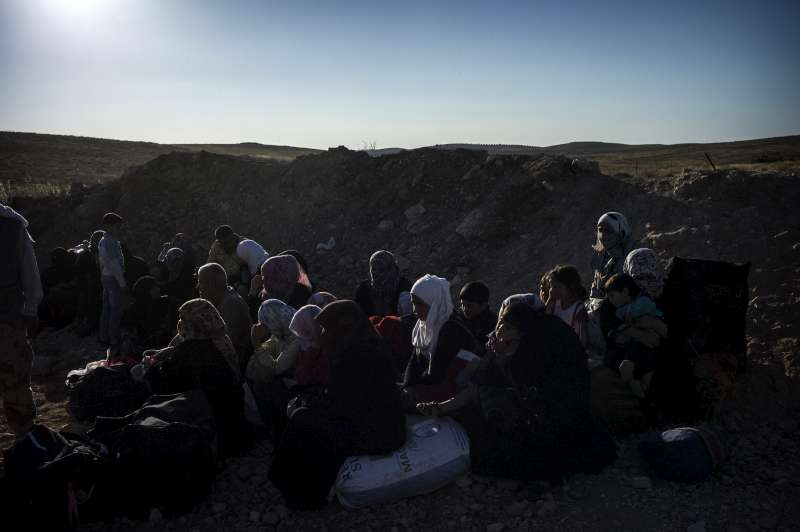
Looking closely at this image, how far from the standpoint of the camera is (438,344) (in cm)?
398

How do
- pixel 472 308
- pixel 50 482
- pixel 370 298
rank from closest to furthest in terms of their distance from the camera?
pixel 50 482, pixel 472 308, pixel 370 298

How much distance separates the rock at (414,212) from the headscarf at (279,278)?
436 cm

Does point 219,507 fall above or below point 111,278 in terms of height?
below

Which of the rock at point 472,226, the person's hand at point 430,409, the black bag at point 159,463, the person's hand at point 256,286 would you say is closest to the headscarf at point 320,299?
the person's hand at point 256,286

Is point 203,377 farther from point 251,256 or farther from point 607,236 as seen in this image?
point 607,236

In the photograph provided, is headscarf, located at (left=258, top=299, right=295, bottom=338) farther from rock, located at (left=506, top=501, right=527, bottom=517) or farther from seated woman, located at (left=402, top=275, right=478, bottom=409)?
rock, located at (left=506, top=501, right=527, bottom=517)

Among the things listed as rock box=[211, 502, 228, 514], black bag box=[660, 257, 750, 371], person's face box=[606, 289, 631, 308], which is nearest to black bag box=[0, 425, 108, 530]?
rock box=[211, 502, 228, 514]

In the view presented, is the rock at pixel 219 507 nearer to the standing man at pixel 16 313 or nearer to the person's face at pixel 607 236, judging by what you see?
the standing man at pixel 16 313

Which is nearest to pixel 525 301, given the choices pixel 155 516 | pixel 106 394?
pixel 155 516

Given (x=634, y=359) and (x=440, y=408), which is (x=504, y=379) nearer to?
(x=440, y=408)

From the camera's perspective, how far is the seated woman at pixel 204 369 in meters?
3.87

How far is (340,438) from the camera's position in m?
3.39

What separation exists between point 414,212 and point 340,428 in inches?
259

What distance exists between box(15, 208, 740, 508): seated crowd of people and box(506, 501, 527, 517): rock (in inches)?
7.0
